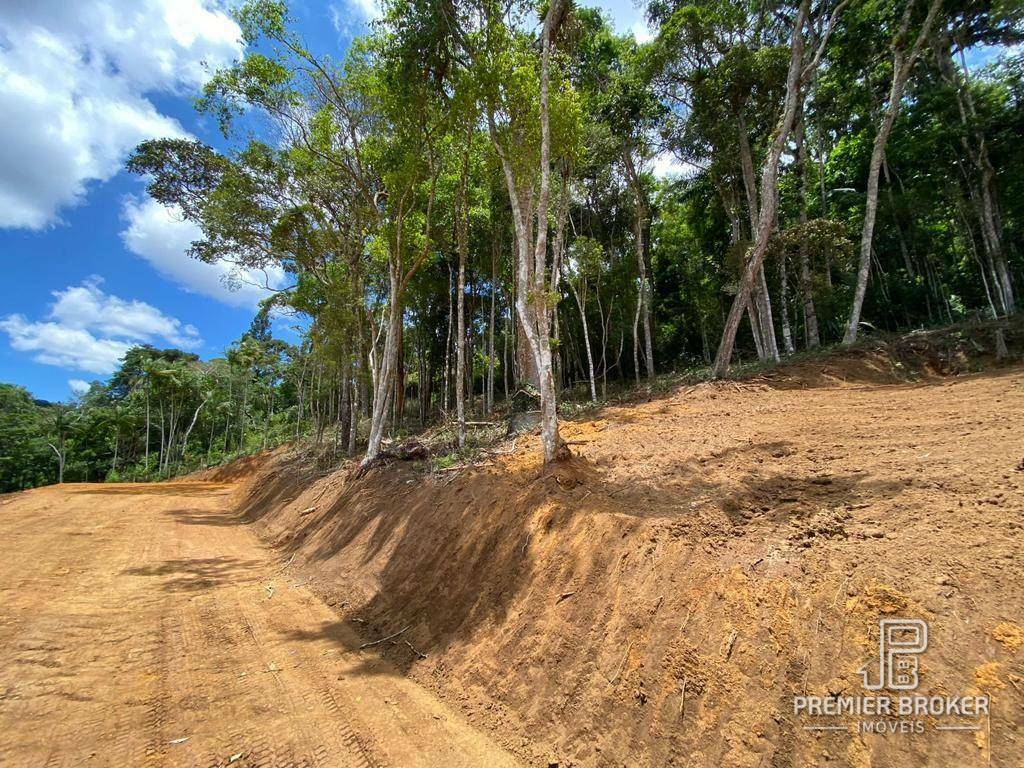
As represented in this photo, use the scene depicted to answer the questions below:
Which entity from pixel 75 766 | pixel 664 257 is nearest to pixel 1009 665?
pixel 75 766

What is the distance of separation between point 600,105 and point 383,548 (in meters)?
15.5

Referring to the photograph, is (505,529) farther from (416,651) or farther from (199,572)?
(199,572)

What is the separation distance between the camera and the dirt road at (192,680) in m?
3.03

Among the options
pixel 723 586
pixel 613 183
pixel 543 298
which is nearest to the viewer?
pixel 723 586

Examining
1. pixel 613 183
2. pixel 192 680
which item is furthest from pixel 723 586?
pixel 613 183

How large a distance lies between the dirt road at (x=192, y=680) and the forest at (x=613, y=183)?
3.45 metres

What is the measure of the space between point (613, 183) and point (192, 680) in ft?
67.4

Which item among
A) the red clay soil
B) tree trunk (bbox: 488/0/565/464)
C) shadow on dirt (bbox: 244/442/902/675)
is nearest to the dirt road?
the red clay soil

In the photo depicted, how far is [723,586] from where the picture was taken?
3154mm

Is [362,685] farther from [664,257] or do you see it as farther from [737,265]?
[664,257]

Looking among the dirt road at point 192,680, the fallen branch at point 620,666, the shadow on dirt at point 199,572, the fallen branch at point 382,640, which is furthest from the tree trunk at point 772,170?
the shadow on dirt at point 199,572

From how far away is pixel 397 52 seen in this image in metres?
8.32

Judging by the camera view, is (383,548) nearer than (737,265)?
Yes

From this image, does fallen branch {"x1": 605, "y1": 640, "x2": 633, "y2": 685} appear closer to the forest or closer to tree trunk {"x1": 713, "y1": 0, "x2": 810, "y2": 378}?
the forest
